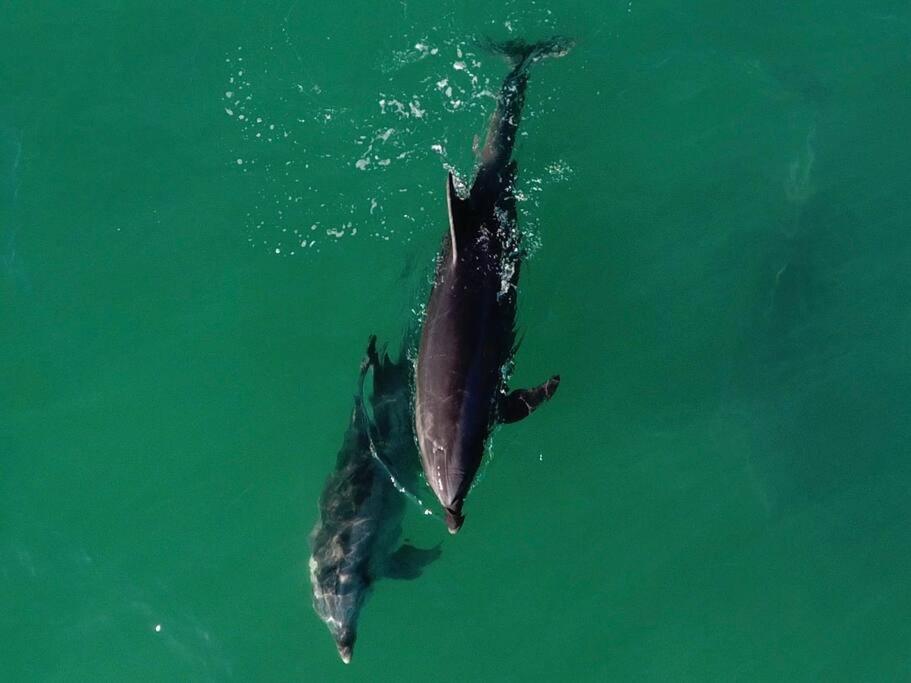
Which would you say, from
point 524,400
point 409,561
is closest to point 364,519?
point 409,561

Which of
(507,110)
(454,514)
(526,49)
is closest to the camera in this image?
(454,514)

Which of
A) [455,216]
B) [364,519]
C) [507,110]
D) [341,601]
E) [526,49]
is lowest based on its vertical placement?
[341,601]

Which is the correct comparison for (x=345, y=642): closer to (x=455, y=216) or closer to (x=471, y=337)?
(x=471, y=337)

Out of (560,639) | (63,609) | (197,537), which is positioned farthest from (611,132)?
(63,609)

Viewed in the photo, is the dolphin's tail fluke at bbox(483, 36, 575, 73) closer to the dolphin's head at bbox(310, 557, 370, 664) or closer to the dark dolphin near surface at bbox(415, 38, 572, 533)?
the dark dolphin near surface at bbox(415, 38, 572, 533)

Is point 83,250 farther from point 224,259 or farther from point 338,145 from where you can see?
point 338,145

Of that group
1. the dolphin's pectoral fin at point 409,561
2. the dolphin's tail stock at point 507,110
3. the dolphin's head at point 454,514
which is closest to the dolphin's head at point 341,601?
the dolphin's pectoral fin at point 409,561
